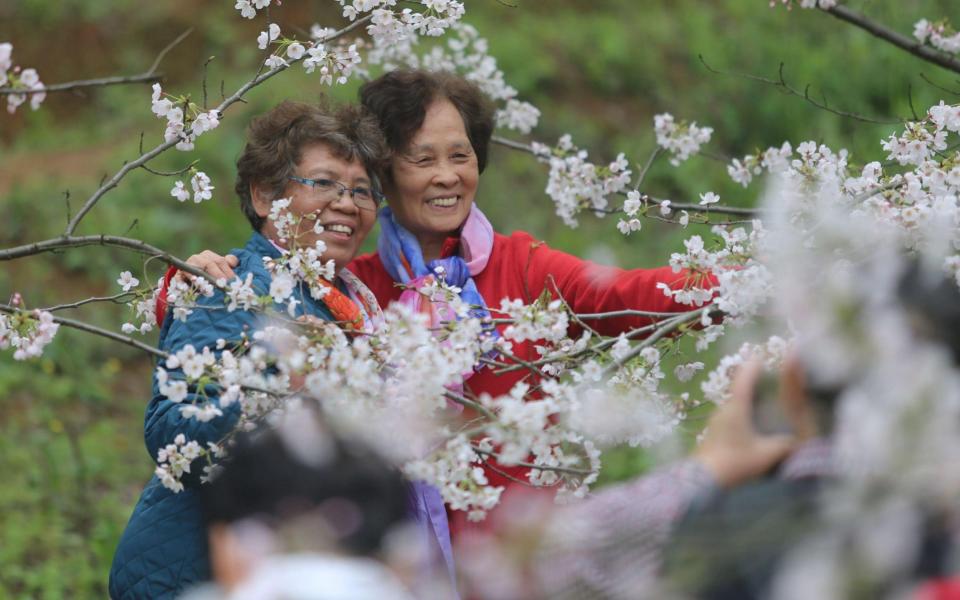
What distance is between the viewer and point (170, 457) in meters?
2.44

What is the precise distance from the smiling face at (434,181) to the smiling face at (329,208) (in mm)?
171

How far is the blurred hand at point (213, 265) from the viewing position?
2.71 meters

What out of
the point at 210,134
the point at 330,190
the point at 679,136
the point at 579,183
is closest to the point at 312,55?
the point at 330,190

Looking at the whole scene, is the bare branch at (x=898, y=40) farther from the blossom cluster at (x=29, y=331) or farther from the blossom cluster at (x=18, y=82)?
the blossom cluster at (x=29, y=331)

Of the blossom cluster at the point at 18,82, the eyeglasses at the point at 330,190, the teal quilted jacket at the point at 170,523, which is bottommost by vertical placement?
the teal quilted jacket at the point at 170,523

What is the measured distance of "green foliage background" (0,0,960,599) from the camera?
5789 millimetres

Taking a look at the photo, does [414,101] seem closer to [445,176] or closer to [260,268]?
[445,176]

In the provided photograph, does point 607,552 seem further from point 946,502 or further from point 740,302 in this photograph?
point 740,302

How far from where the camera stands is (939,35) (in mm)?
3059

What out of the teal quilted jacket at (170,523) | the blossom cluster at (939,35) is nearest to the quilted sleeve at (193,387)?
the teal quilted jacket at (170,523)

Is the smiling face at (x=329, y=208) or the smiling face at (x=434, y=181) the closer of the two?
the smiling face at (x=329, y=208)

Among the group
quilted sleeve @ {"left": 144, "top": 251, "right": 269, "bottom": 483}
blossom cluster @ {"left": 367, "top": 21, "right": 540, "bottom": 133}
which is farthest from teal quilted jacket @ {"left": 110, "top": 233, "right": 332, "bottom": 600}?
blossom cluster @ {"left": 367, "top": 21, "right": 540, "bottom": 133}

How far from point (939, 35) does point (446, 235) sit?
135 cm

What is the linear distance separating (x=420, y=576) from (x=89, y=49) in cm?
929
